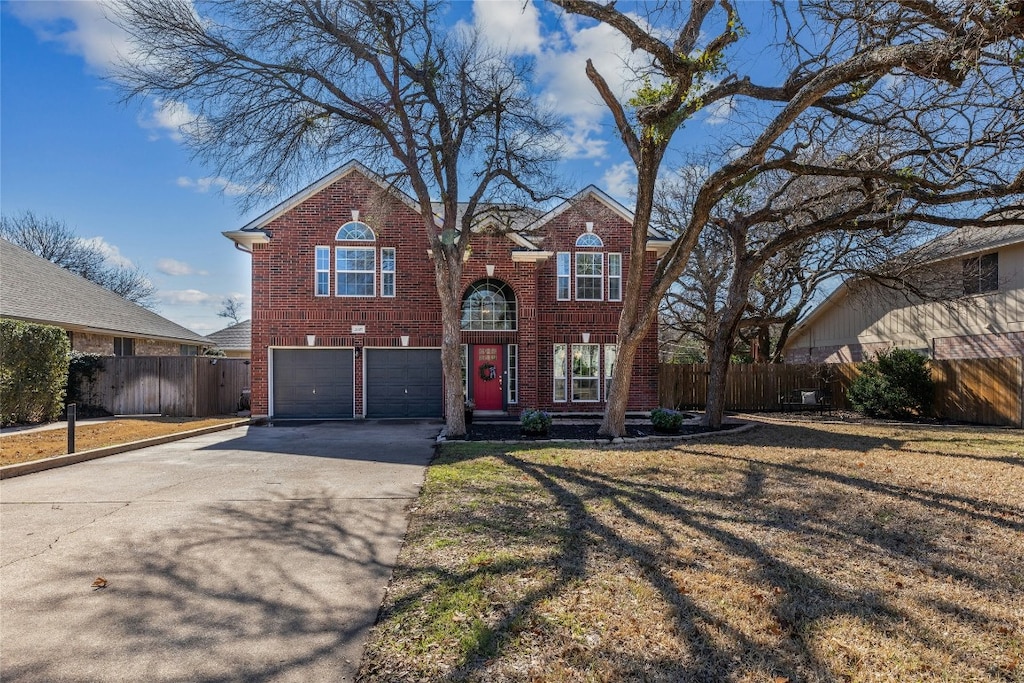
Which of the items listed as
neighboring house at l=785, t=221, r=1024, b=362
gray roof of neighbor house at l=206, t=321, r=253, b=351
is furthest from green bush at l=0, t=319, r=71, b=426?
neighboring house at l=785, t=221, r=1024, b=362

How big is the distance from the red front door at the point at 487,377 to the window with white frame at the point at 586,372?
2354mm

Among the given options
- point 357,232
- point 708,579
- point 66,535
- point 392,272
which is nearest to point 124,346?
point 357,232

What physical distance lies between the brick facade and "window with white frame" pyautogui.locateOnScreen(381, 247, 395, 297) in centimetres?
15

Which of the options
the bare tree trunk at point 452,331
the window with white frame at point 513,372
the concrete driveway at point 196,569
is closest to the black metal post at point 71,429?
the concrete driveway at point 196,569

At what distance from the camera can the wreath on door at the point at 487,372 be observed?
55.5 ft

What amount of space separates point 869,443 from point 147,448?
1504 cm

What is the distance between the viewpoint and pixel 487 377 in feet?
55.6

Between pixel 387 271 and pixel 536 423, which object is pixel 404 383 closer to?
pixel 387 271

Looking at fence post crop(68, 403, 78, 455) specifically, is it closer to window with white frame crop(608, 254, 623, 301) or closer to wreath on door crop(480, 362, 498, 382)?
wreath on door crop(480, 362, 498, 382)

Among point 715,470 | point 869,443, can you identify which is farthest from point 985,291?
point 715,470

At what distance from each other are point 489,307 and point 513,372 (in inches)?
86.9

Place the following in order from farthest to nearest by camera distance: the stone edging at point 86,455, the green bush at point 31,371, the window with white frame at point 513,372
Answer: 1. the window with white frame at point 513,372
2. the green bush at point 31,371
3. the stone edging at point 86,455

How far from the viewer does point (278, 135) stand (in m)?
11.9

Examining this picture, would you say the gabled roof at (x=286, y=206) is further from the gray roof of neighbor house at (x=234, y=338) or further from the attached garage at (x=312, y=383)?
the gray roof of neighbor house at (x=234, y=338)
